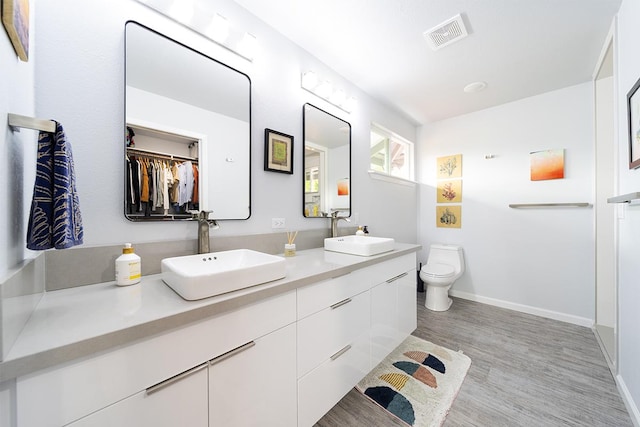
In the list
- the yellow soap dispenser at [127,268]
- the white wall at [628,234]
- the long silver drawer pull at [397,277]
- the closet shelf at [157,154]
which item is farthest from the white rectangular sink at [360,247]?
the white wall at [628,234]

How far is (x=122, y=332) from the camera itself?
1.96 ft

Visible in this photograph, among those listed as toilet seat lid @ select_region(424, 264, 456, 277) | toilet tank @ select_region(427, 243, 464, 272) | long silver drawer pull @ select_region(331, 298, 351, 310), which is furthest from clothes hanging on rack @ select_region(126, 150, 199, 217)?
toilet tank @ select_region(427, 243, 464, 272)

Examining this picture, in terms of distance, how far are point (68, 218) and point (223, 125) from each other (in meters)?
0.90

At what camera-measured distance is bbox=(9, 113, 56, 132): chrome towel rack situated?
619mm

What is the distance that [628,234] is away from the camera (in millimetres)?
1387

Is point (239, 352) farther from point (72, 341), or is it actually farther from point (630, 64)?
point (630, 64)

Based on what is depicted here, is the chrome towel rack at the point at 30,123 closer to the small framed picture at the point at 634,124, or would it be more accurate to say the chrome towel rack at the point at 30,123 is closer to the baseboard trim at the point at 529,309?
the small framed picture at the point at 634,124

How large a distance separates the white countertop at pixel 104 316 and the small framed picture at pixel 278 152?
0.83 metres

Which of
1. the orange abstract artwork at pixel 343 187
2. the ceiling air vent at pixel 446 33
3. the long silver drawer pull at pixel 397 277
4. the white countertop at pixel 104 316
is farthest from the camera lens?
the orange abstract artwork at pixel 343 187

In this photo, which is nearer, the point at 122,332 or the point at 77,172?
the point at 122,332

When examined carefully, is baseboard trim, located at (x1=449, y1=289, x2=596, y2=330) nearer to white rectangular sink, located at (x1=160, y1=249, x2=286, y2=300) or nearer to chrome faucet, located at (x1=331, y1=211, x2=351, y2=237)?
chrome faucet, located at (x1=331, y1=211, x2=351, y2=237)

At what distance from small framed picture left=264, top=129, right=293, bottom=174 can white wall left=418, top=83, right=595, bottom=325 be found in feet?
7.89

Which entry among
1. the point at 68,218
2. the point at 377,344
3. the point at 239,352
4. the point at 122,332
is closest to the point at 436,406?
the point at 377,344

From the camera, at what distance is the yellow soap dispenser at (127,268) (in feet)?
3.08
